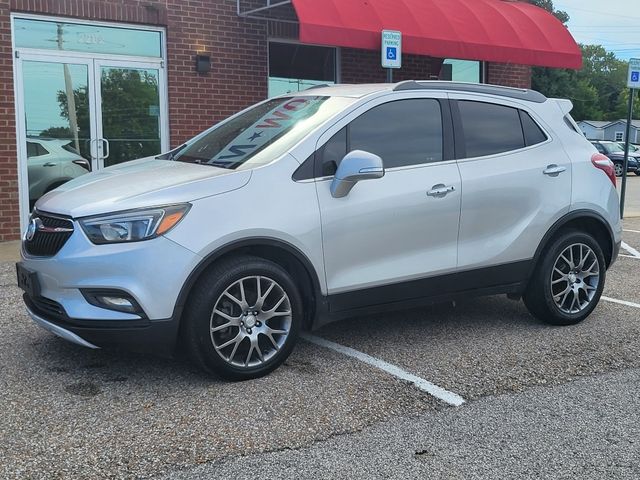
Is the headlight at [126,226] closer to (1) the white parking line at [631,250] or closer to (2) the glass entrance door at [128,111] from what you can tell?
(2) the glass entrance door at [128,111]

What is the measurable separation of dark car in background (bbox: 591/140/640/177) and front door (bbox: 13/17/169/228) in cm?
2396

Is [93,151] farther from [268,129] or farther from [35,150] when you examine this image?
[268,129]

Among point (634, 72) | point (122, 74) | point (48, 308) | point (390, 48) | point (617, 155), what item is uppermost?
point (390, 48)

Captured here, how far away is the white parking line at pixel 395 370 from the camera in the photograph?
4098 millimetres

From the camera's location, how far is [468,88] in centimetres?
529

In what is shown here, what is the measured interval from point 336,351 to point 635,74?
8.89m

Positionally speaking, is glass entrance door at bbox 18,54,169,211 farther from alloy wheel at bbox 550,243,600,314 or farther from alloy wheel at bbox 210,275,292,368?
alloy wheel at bbox 550,243,600,314

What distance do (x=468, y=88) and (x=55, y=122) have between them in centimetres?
620

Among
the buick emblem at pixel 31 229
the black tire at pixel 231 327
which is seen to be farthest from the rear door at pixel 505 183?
the buick emblem at pixel 31 229

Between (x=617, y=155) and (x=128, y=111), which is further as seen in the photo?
(x=617, y=155)

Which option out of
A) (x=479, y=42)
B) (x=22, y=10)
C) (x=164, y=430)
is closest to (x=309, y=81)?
(x=479, y=42)

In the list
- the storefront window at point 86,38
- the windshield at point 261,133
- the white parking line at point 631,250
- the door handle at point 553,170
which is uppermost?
the storefront window at point 86,38

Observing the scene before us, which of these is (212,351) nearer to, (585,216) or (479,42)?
(585,216)

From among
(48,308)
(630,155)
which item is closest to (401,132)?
(48,308)
